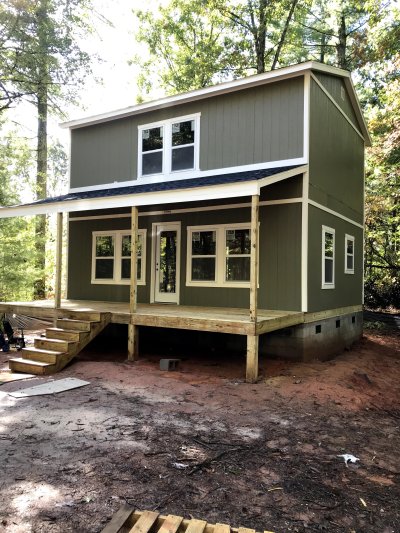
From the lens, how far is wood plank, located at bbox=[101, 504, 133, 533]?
2590 millimetres

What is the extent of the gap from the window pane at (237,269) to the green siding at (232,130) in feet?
7.43

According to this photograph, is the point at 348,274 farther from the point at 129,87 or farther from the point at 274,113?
the point at 129,87

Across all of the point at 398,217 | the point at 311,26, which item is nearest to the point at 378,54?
the point at 398,217

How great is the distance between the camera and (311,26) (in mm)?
22844

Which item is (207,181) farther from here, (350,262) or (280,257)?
(350,262)

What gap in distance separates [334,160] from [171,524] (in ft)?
32.2

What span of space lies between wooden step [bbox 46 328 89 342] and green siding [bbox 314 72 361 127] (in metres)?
7.73

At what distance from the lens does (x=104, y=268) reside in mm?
11758

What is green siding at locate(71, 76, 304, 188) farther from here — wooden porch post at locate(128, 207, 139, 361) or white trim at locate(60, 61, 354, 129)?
wooden porch post at locate(128, 207, 139, 361)

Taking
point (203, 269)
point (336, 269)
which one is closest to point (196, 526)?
point (203, 269)

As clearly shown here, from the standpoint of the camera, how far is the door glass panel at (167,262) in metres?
10.6

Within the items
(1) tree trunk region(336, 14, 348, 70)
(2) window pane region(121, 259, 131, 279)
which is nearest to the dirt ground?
(2) window pane region(121, 259, 131, 279)

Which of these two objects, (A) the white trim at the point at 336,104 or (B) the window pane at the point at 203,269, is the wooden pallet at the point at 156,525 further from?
(A) the white trim at the point at 336,104

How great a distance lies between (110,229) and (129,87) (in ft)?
56.3
